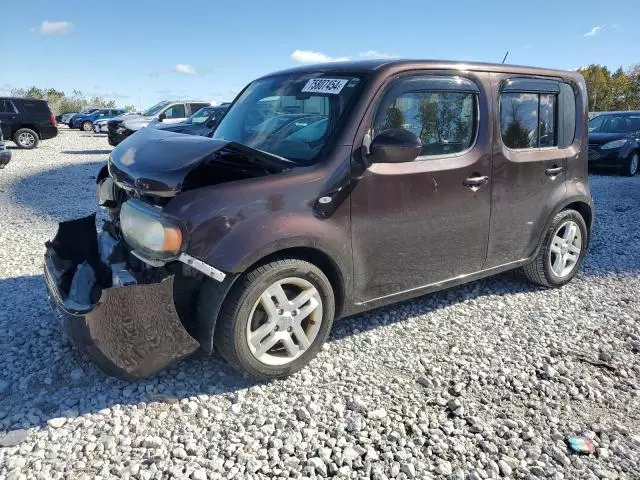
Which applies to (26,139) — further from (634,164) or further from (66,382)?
(634,164)

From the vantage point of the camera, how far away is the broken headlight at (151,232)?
2.58 m

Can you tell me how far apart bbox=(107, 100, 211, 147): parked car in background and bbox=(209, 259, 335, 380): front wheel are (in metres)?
15.4

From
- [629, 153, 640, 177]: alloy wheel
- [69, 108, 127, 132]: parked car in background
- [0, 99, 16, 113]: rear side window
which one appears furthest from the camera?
[69, 108, 127, 132]: parked car in background

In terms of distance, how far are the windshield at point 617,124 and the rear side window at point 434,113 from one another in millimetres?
11082

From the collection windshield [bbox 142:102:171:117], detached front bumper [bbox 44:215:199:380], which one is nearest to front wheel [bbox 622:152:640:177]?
detached front bumper [bbox 44:215:199:380]

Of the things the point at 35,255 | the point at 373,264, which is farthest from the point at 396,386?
the point at 35,255

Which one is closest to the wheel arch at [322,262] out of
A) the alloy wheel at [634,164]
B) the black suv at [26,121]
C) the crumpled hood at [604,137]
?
the crumpled hood at [604,137]

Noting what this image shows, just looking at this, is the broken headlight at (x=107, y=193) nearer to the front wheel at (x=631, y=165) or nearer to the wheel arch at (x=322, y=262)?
the wheel arch at (x=322, y=262)

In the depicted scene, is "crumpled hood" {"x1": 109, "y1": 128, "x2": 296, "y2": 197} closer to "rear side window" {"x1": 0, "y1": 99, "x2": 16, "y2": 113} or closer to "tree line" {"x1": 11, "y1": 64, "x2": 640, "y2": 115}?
"rear side window" {"x1": 0, "y1": 99, "x2": 16, "y2": 113}

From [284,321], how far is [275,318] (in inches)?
2.4

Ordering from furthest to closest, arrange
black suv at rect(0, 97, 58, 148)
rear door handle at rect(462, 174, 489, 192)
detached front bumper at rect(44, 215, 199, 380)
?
black suv at rect(0, 97, 58, 148) → rear door handle at rect(462, 174, 489, 192) → detached front bumper at rect(44, 215, 199, 380)

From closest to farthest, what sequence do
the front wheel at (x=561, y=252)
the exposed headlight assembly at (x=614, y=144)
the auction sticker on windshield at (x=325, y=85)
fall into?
1. the auction sticker on windshield at (x=325, y=85)
2. the front wheel at (x=561, y=252)
3. the exposed headlight assembly at (x=614, y=144)

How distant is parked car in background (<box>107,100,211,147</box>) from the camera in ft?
56.7

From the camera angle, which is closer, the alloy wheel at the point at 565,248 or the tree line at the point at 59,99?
→ the alloy wheel at the point at 565,248
